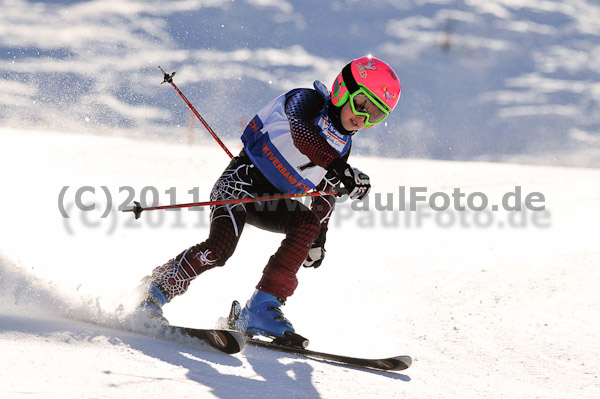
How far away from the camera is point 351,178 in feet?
11.2

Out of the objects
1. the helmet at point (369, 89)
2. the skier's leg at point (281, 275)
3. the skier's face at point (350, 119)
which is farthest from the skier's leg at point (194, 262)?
the helmet at point (369, 89)

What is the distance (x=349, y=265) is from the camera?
632 centimetres

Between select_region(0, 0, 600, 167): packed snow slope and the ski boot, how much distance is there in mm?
24603

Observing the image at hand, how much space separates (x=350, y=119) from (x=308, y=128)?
0.27 meters

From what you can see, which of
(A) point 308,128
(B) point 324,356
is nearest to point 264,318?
(B) point 324,356

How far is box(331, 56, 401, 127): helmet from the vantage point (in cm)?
359

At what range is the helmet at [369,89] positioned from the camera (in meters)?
3.59

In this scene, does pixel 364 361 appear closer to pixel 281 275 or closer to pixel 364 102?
pixel 281 275

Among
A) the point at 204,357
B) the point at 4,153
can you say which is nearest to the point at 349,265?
the point at 204,357

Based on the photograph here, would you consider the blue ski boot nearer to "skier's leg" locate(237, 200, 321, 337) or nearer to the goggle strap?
"skier's leg" locate(237, 200, 321, 337)

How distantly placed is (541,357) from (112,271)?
2.97 m

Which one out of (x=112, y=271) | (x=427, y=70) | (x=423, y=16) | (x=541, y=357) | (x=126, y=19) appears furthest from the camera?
(x=423, y=16)

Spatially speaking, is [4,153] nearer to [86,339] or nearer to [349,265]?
[349,265]

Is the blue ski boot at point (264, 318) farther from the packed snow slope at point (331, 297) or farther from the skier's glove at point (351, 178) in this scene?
the skier's glove at point (351, 178)
